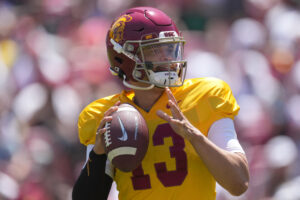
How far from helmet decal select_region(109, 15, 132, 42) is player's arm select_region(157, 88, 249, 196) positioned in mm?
541

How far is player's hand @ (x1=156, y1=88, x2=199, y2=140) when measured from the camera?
2.62m

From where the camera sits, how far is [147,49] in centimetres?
296

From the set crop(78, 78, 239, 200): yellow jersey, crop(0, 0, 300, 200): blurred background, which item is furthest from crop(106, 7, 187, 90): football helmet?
crop(0, 0, 300, 200): blurred background

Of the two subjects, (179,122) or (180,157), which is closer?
(179,122)

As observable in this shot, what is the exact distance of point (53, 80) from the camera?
634 centimetres

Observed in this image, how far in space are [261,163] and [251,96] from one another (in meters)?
0.80

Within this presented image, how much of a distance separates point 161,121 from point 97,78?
3529 millimetres

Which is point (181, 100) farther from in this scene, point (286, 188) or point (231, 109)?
point (286, 188)

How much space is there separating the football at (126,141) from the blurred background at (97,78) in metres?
2.73

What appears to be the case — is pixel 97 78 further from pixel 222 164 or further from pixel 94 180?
pixel 222 164

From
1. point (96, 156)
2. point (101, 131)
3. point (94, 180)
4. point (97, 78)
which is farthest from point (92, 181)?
point (97, 78)

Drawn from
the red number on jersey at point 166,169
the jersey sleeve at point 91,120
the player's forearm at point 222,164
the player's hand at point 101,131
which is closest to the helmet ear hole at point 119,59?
the jersey sleeve at point 91,120

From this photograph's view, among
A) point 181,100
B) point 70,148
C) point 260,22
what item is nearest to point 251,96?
point 260,22

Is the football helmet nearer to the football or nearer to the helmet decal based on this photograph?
the helmet decal
